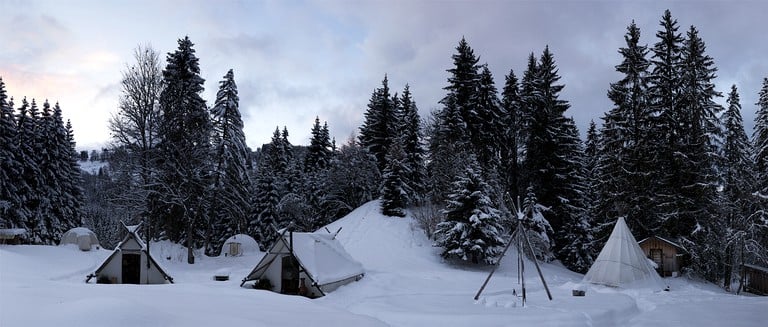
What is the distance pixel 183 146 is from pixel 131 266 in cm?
1063

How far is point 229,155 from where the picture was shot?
34562 mm

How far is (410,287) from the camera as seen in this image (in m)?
24.4

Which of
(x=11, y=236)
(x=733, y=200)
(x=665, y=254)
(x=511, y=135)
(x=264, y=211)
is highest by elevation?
(x=511, y=135)

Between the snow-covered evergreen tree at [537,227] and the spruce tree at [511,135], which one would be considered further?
the spruce tree at [511,135]

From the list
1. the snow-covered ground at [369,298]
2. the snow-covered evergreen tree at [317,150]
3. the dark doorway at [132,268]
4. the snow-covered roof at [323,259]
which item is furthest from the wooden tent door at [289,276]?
the snow-covered evergreen tree at [317,150]

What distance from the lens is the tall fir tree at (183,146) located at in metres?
32.1

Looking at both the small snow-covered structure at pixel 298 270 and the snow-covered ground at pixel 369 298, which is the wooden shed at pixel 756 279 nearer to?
the snow-covered ground at pixel 369 298

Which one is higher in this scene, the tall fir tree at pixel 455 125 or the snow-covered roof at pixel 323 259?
the tall fir tree at pixel 455 125

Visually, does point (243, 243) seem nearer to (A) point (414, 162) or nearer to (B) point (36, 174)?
(A) point (414, 162)

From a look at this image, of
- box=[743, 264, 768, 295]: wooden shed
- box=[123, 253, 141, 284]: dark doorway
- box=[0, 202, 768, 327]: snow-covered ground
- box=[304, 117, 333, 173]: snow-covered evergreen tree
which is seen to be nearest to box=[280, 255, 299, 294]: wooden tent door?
box=[0, 202, 768, 327]: snow-covered ground

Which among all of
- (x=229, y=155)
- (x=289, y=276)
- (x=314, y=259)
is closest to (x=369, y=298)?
(x=314, y=259)

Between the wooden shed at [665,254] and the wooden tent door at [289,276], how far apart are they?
21.8m

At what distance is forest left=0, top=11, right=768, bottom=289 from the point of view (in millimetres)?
31094

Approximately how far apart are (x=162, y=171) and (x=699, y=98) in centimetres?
3511
